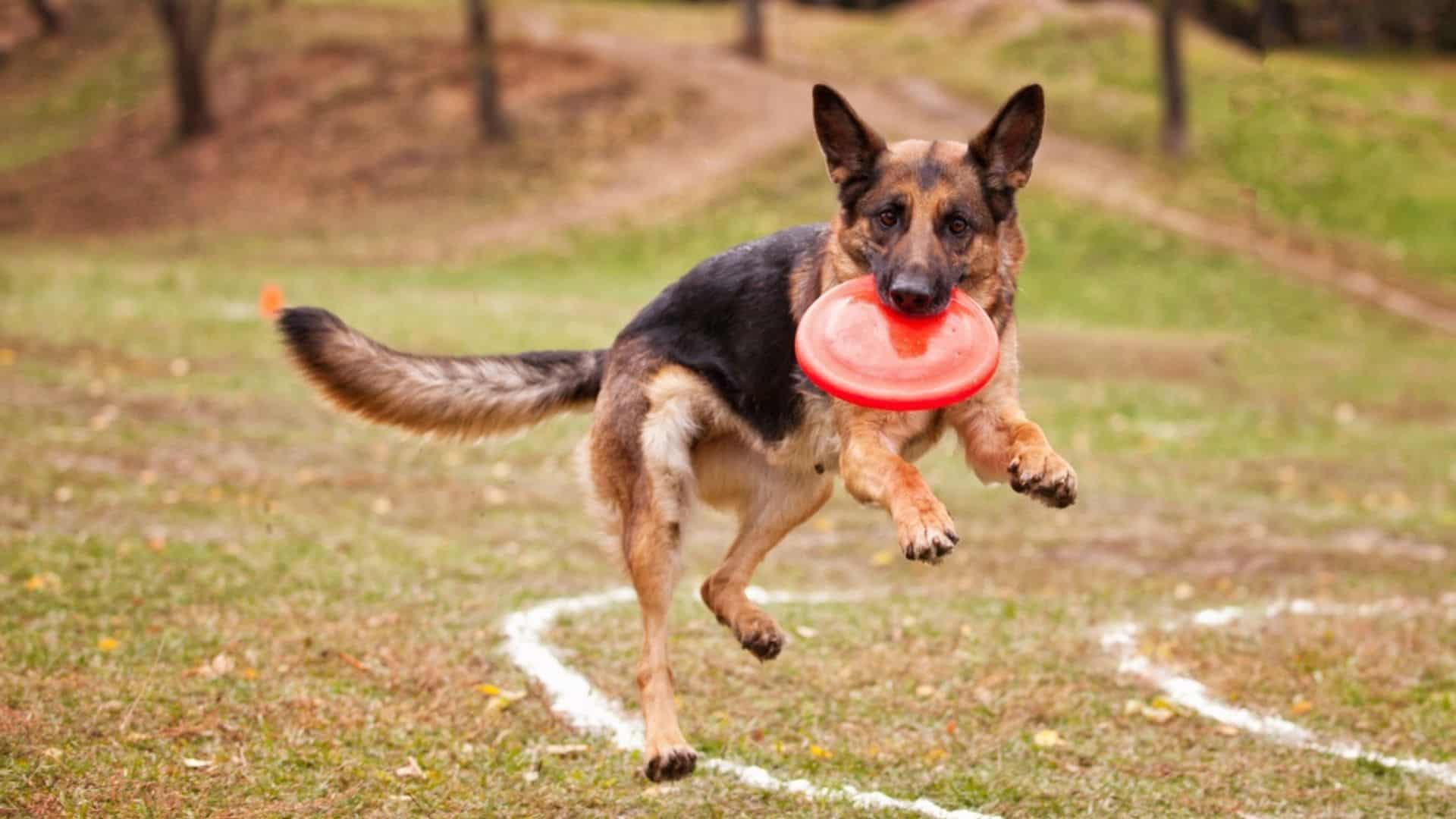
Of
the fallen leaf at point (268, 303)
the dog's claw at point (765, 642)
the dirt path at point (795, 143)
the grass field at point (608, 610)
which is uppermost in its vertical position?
the dog's claw at point (765, 642)

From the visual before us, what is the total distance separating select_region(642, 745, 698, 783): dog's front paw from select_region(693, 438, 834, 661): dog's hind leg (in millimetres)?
968

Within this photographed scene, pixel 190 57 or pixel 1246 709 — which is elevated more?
pixel 1246 709

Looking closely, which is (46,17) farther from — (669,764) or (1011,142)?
(669,764)

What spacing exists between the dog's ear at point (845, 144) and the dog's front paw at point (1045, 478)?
138 cm

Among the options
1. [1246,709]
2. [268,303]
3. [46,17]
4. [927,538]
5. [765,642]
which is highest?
[927,538]

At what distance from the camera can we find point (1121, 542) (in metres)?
12.3

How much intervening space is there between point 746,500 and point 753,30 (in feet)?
125

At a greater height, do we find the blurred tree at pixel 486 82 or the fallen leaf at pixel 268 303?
the fallen leaf at pixel 268 303

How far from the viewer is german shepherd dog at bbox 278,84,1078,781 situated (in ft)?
20.8

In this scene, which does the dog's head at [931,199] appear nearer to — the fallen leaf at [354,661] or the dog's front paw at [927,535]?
the dog's front paw at [927,535]

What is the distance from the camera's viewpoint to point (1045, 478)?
601 cm

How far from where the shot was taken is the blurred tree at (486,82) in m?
37.5

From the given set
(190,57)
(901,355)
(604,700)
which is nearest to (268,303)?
(604,700)

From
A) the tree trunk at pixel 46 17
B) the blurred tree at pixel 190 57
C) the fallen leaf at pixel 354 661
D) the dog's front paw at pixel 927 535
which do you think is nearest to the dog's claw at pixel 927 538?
the dog's front paw at pixel 927 535
